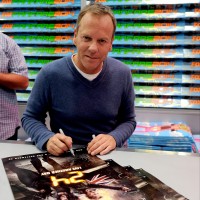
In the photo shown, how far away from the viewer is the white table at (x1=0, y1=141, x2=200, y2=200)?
0.96 metres

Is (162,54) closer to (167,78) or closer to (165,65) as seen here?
(165,65)

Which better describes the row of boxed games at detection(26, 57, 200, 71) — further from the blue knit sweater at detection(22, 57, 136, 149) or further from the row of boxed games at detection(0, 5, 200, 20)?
the blue knit sweater at detection(22, 57, 136, 149)

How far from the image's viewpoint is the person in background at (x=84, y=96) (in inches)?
54.0

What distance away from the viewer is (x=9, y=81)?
6.27ft


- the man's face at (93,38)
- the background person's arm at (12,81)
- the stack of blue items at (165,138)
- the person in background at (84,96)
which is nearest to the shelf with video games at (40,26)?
the background person's arm at (12,81)

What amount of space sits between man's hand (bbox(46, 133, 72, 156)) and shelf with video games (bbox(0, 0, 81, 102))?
1779mm

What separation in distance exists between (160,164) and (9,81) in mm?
1203

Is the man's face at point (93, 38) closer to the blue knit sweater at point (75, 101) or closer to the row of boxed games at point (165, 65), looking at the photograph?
the blue knit sweater at point (75, 101)

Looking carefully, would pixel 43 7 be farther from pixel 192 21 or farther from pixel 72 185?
pixel 72 185

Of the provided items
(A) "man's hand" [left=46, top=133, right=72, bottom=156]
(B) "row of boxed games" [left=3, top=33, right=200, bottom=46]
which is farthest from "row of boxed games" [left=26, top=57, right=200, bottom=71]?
(A) "man's hand" [left=46, top=133, right=72, bottom=156]

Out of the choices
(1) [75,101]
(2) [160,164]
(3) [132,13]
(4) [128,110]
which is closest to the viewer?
(2) [160,164]

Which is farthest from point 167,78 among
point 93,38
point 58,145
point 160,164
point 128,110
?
point 58,145

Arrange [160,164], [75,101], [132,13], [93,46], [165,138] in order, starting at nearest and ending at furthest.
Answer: [160,164] < [93,46] < [75,101] < [165,138] < [132,13]

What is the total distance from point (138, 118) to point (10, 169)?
6.25 ft
